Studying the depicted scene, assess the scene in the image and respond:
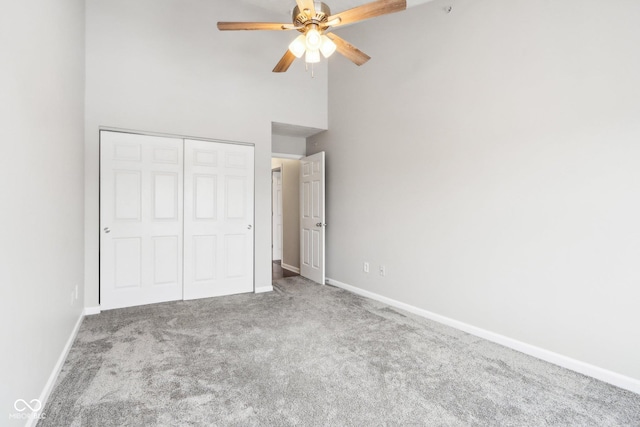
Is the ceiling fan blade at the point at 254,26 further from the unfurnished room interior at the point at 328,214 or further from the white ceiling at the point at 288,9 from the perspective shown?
the white ceiling at the point at 288,9

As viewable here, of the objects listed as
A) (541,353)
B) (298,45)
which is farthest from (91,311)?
(541,353)

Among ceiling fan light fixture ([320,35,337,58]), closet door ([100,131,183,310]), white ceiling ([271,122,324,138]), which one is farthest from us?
white ceiling ([271,122,324,138])

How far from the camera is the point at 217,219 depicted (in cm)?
419

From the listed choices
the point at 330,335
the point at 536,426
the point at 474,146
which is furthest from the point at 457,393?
the point at 474,146

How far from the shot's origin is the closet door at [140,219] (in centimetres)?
359

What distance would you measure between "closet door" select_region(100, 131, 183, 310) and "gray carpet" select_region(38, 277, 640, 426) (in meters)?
0.49

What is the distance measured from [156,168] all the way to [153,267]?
1.18 meters

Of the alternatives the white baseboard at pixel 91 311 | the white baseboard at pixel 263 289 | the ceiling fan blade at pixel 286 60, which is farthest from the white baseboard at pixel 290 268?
the ceiling fan blade at pixel 286 60

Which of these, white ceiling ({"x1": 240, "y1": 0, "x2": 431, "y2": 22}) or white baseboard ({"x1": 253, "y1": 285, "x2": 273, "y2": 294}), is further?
white baseboard ({"x1": 253, "y1": 285, "x2": 273, "y2": 294})

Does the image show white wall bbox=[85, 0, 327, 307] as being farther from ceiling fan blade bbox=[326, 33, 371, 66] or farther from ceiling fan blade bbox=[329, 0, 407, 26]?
ceiling fan blade bbox=[329, 0, 407, 26]

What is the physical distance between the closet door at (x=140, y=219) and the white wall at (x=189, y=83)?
0.11 meters

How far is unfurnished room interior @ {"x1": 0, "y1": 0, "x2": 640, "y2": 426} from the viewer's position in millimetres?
1888

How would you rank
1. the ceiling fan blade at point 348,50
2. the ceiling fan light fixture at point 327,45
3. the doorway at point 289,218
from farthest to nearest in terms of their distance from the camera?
the doorway at point 289,218, the ceiling fan blade at point 348,50, the ceiling fan light fixture at point 327,45

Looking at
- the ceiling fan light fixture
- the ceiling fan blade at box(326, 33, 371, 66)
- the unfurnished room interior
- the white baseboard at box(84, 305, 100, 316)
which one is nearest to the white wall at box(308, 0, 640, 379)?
the unfurnished room interior
